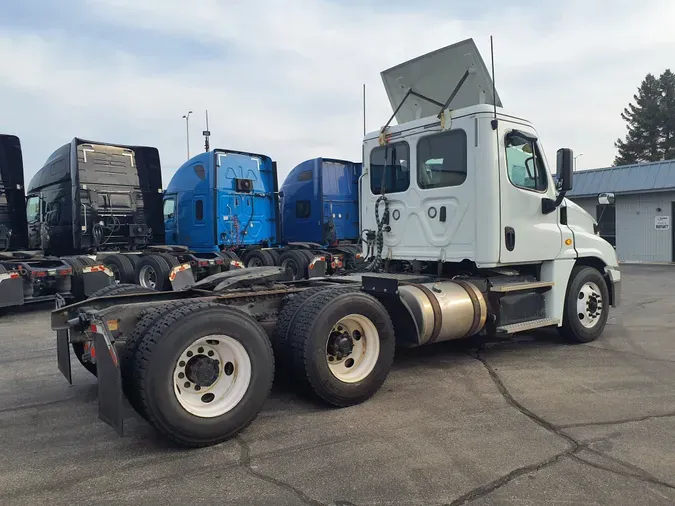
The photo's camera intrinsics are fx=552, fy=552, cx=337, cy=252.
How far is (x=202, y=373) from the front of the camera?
13.0 ft

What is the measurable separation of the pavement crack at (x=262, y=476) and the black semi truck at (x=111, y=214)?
7.87 metres

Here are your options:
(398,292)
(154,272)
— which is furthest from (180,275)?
(398,292)

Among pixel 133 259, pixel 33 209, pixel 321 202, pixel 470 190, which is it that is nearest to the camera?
pixel 470 190

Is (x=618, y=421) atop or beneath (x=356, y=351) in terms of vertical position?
beneath

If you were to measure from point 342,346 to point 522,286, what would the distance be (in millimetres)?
2687

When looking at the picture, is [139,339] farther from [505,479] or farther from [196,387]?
[505,479]

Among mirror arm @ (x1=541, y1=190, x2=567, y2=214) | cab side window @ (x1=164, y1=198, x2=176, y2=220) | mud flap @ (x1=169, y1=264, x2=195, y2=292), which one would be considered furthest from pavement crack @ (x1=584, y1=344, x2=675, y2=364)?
cab side window @ (x1=164, y1=198, x2=176, y2=220)

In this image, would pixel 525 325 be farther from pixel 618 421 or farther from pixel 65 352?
pixel 65 352

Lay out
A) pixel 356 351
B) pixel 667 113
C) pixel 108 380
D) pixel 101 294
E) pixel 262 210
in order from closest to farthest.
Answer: pixel 108 380 < pixel 356 351 < pixel 101 294 < pixel 262 210 < pixel 667 113

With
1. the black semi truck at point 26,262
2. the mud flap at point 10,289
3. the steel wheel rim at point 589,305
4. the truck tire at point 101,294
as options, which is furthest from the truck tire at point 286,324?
the black semi truck at point 26,262

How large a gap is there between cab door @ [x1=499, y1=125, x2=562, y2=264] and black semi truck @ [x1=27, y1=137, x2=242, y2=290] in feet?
24.2

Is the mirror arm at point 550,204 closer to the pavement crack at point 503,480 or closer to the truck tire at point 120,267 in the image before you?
the pavement crack at point 503,480

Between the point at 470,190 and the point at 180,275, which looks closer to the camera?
the point at 470,190

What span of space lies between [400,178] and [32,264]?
760 centimetres
